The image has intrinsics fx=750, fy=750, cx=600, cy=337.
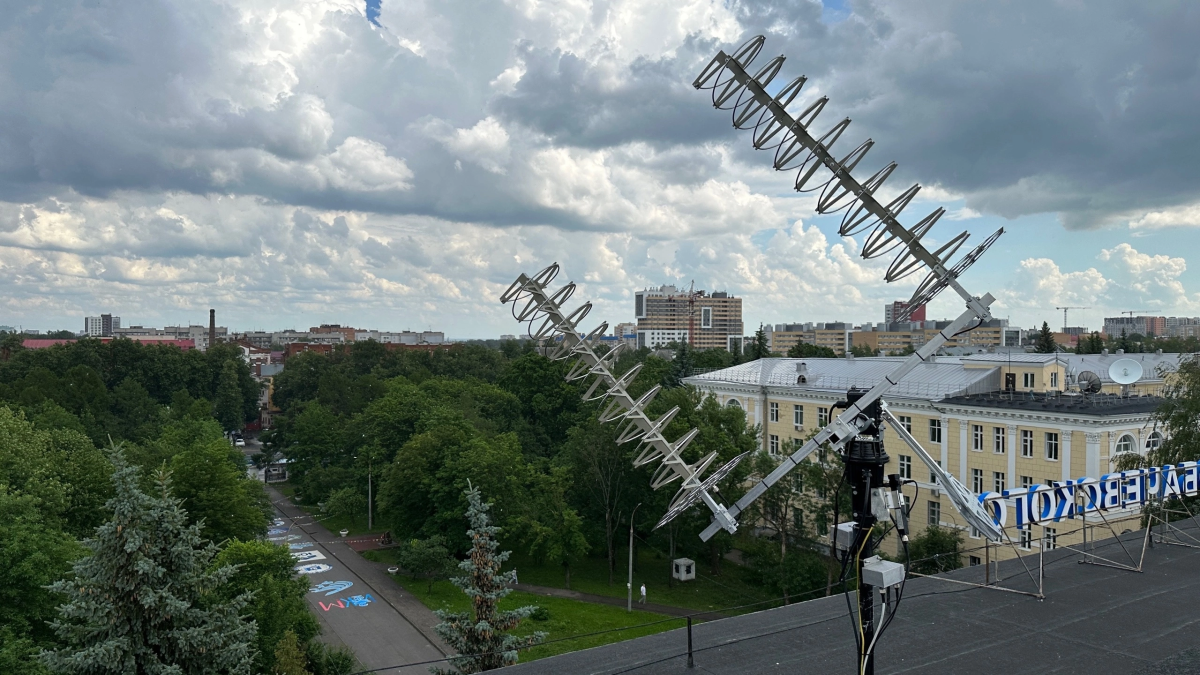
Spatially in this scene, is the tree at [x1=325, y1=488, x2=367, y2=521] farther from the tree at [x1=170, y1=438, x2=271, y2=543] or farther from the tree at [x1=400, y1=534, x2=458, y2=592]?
the tree at [x1=170, y1=438, x2=271, y2=543]

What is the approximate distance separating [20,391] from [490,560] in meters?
58.8

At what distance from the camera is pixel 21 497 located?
2330 cm

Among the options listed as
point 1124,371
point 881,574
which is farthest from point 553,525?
point 881,574

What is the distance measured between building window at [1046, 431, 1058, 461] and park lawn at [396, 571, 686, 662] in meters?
19.1

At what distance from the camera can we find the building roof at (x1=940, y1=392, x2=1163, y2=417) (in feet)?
115

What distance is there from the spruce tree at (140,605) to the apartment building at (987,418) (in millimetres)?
27735

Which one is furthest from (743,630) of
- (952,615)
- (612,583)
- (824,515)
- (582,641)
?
(612,583)

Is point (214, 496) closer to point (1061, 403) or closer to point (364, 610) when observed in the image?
point (364, 610)

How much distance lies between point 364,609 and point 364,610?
0.16 m

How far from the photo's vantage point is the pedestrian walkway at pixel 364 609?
30484 millimetres

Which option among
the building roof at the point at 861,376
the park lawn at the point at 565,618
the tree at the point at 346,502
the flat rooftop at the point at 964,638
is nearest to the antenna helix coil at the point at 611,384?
the flat rooftop at the point at 964,638

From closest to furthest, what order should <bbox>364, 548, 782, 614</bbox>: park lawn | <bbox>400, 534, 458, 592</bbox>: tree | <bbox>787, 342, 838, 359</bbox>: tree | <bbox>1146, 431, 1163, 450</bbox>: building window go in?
<bbox>1146, 431, 1163, 450</bbox>: building window
<bbox>364, 548, 782, 614</bbox>: park lawn
<bbox>400, 534, 458, 592</bbox>: tree
<bbox>787, 342, 838, 359</bbox>: tree

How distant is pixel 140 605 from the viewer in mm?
13586

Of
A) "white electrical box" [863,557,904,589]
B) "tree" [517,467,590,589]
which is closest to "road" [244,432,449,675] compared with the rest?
"tree" [517,467,590,589]
